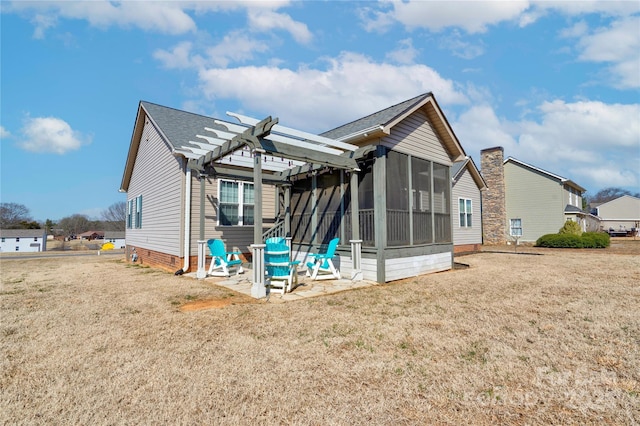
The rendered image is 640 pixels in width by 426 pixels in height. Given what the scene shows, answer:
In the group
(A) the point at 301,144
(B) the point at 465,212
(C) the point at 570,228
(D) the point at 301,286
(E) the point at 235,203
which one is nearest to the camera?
(D) the point at 301,286

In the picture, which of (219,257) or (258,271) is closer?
(258,271)

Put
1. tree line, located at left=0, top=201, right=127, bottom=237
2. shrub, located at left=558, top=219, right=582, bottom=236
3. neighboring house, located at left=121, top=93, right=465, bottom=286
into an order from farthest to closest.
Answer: tree line, located at left=0, top=201, right=127, bottom=237 < shrub, located at left=558, top=219, right=582, bottom=236 < neighboring house, located at left=121, top=93, right=465, bottom=286

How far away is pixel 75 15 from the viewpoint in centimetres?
986

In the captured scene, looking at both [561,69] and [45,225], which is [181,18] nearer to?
[561,69]

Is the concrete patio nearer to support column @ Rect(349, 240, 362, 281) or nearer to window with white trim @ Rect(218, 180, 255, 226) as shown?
support column @ Rect(349, 240, 362, 281)

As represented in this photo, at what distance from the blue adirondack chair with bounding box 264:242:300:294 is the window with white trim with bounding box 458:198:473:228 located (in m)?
13.2

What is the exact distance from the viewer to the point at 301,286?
7.01 metres

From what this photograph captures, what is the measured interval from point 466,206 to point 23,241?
64.9 metres

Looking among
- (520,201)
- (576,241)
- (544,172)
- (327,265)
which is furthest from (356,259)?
(544,172)

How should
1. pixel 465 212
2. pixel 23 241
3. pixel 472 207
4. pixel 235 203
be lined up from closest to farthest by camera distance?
pixel 235 203
pixel 465 212
pixel 472 207
pixel 23 241

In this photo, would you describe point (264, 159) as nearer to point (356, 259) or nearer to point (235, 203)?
point (235, 203)

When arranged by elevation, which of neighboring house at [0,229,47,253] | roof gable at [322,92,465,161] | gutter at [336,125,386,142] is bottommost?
neighboring house at [0,229,47,253]

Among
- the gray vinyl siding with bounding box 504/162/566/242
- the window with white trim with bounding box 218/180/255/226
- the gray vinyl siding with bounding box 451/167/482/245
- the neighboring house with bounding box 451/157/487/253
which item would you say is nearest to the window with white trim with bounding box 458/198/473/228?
the neighboring house with bounding box 451/157/487/253

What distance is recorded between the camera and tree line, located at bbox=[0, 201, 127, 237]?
58375mm
